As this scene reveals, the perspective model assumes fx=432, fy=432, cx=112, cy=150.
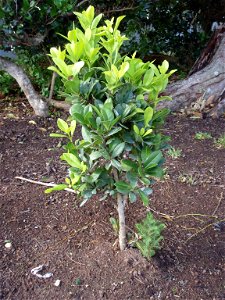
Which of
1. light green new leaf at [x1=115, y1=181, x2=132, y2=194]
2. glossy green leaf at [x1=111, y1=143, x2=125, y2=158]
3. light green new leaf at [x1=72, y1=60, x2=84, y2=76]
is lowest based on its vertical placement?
light green new leaf at [x1=115, y1=181, x2=132, y2=194]

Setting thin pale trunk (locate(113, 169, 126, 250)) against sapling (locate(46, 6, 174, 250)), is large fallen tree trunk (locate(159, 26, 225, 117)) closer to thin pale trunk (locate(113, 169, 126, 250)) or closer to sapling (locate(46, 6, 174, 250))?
thin pale trunk (locate(113, 169, 126, 250))

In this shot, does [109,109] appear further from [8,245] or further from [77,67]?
[8,245]

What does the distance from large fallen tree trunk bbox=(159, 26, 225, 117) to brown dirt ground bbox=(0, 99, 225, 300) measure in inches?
47.7

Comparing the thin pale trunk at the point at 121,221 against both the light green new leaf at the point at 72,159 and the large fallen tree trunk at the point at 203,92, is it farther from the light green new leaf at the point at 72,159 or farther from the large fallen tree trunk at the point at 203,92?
the large fallen tree trunk at the point at 203,92

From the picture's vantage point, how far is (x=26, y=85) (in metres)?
4.67

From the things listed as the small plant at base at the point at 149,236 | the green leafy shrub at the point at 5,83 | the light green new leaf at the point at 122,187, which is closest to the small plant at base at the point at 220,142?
the small plant at base at the point at 149,236

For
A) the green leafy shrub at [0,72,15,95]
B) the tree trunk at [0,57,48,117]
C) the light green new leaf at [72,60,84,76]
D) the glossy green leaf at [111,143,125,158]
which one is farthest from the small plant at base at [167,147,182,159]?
the green leafy shrub at [0,72,15,95]

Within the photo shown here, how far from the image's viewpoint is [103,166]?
228cm

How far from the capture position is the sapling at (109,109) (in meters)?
2.01

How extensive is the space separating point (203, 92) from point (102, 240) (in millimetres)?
2850

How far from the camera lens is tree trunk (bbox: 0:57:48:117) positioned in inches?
183

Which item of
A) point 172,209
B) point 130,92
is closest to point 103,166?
point 130,92

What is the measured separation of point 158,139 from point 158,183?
127 cm

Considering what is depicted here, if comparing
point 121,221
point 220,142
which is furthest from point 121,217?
point 220,142
